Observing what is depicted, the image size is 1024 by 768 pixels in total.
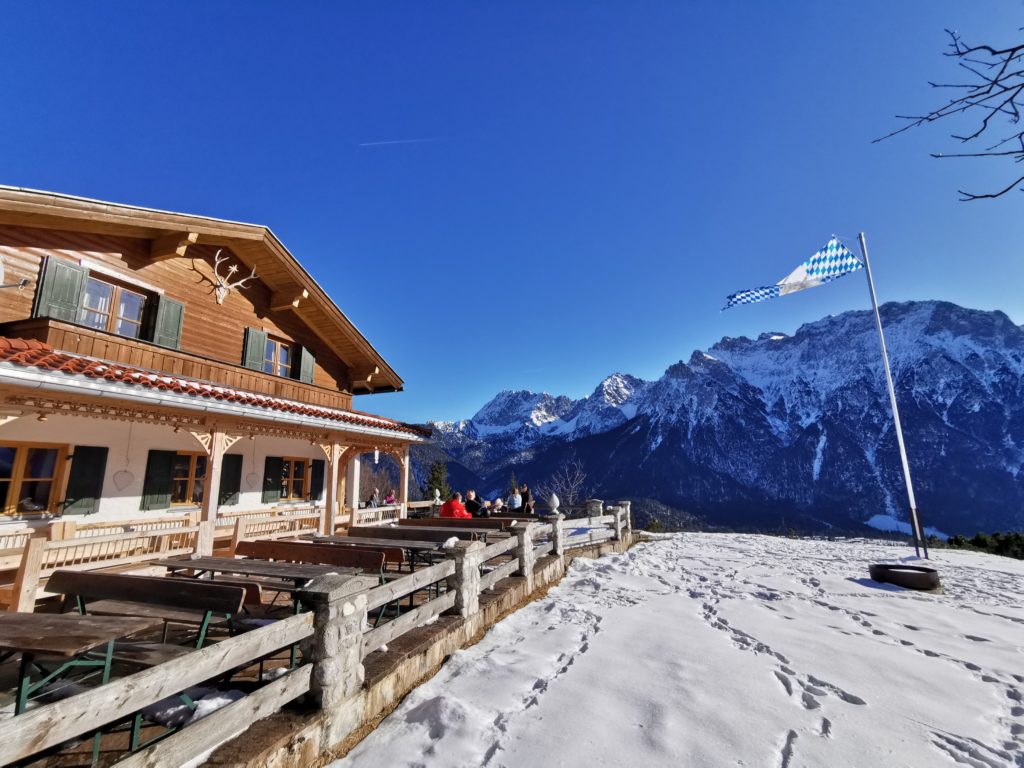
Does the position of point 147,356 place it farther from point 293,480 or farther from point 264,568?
point 264,568

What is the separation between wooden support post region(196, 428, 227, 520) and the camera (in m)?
8.42

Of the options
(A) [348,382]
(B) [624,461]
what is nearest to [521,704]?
(A) [348,382]

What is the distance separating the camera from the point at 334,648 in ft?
11.2

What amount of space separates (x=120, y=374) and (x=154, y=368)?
3389 mm

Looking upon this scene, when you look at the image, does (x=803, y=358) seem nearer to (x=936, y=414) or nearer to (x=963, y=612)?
(x=936, y=414)

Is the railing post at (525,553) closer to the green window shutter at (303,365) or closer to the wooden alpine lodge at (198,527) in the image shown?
the wooden alpine lodge at (198,527)

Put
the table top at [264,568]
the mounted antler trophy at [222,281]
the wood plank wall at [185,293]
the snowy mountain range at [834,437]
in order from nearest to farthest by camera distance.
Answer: the table top at [264,568] → the wood plank wall at [185,293] → the mounted antler trophy at [222,281] → the snowy mountain range at [834,437]

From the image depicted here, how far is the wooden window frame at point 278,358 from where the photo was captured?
12.9 m

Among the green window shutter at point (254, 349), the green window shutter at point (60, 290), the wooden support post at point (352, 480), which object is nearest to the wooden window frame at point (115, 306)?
the green window shutter at point (60, 290)

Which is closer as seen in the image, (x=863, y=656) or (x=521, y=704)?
(x=521, y=704)

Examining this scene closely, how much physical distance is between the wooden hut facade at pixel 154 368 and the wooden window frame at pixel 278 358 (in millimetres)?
34

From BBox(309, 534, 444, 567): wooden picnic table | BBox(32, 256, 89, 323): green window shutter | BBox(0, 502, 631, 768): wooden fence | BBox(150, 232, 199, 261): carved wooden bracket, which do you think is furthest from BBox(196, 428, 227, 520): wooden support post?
BBox(0, 502, 631, 768): wooden fence

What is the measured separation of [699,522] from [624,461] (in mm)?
49249

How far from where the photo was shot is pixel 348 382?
1612cm
